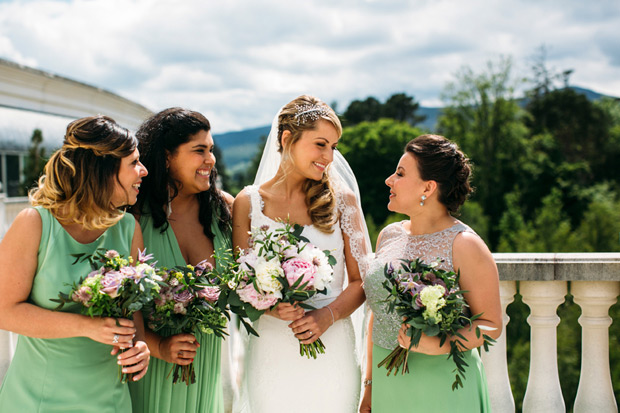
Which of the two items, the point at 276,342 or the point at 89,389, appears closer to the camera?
the point at 89,389

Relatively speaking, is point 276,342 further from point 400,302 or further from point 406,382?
point 400,302

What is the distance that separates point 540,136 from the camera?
52344 millimetres

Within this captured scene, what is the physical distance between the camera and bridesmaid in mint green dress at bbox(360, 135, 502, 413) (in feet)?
10.2

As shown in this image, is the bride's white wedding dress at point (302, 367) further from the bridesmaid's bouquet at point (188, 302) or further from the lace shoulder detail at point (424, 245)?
the bridesmaid's bouquet at point (188, 302)

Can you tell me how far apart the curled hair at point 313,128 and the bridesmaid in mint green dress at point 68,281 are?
1.12 metres

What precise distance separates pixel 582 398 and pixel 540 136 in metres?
52.7

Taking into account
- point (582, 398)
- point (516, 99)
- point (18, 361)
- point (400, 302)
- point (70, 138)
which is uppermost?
point (516, 99)

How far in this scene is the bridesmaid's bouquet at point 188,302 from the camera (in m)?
3.06

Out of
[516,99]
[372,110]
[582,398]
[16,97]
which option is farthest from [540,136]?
[582,398]

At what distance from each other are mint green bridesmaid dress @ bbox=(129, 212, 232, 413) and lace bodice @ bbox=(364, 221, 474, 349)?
99 cm

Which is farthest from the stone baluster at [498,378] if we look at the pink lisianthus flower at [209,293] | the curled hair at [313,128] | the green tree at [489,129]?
the green tree at [489,129]

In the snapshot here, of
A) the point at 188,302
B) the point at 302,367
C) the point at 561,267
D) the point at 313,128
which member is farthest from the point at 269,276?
the point at 561,267

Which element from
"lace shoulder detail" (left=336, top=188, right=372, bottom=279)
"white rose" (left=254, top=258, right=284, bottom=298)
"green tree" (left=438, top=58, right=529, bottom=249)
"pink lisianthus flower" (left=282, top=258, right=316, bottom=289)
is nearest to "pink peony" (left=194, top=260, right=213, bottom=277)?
"white rose" (left=254, top=258, right=284, bottom=298)

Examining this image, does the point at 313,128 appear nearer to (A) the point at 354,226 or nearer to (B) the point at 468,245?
(A) the point at 354,226
